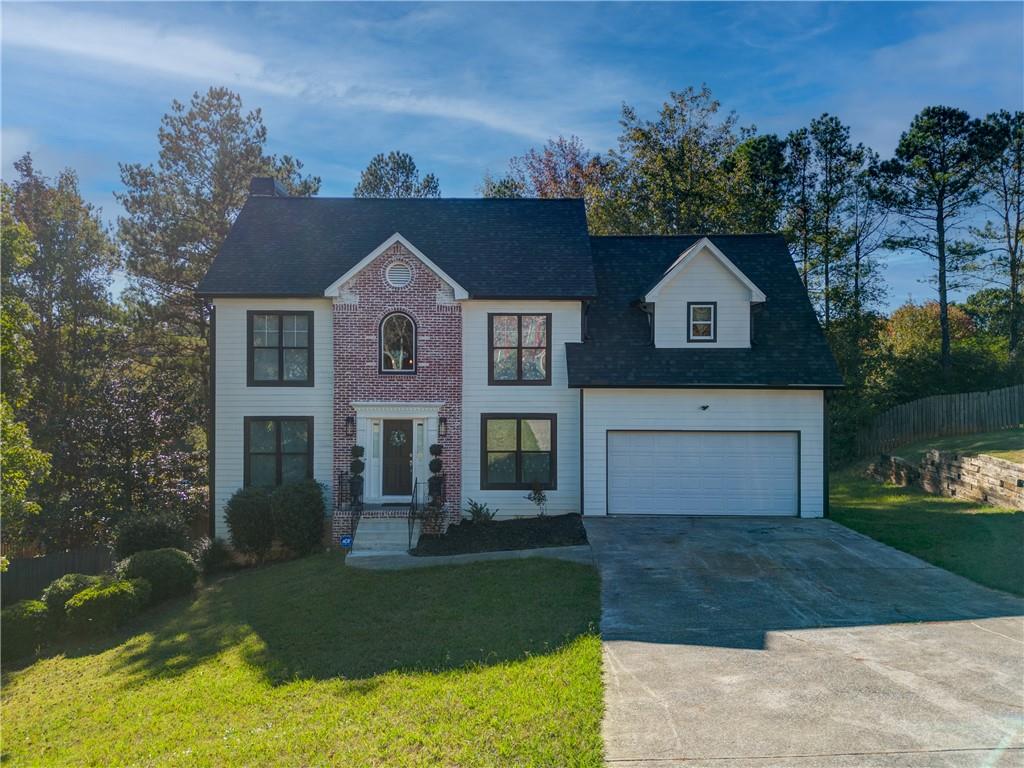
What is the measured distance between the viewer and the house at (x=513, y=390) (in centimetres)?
1742

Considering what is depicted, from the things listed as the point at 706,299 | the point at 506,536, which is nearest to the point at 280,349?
the point at 506,536

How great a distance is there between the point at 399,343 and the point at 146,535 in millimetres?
7294

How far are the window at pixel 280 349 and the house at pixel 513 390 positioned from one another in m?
0.04

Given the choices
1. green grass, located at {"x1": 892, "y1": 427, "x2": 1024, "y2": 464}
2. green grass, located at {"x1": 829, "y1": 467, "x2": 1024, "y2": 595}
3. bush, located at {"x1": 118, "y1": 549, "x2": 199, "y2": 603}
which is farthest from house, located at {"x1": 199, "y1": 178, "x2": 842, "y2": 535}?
green grass, located at {"x1": 892, "y1": 427, "x2": 1024, "y2": 464}

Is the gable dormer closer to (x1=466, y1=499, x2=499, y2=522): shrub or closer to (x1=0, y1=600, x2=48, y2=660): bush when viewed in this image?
(x1=466, y1=499, x2=499, y2=522): shrub

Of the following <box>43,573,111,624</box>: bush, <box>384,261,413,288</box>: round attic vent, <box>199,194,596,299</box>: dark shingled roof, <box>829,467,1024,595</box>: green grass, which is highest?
<box>199,194,596,299</box>: dark shingled roof

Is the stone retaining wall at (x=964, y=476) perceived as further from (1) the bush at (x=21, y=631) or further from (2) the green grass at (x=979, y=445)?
(1) the bush at (x=21, y=631)

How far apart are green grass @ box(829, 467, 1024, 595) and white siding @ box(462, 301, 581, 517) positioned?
21.8ft

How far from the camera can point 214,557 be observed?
16.8 metres

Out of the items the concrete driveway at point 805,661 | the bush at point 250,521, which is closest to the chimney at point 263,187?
the bush at point 250,521

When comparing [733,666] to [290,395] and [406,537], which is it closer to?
[406,537]

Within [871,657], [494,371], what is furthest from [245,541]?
[871,657]

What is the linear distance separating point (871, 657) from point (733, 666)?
164 cm

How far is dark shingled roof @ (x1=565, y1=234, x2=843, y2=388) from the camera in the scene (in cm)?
1725
